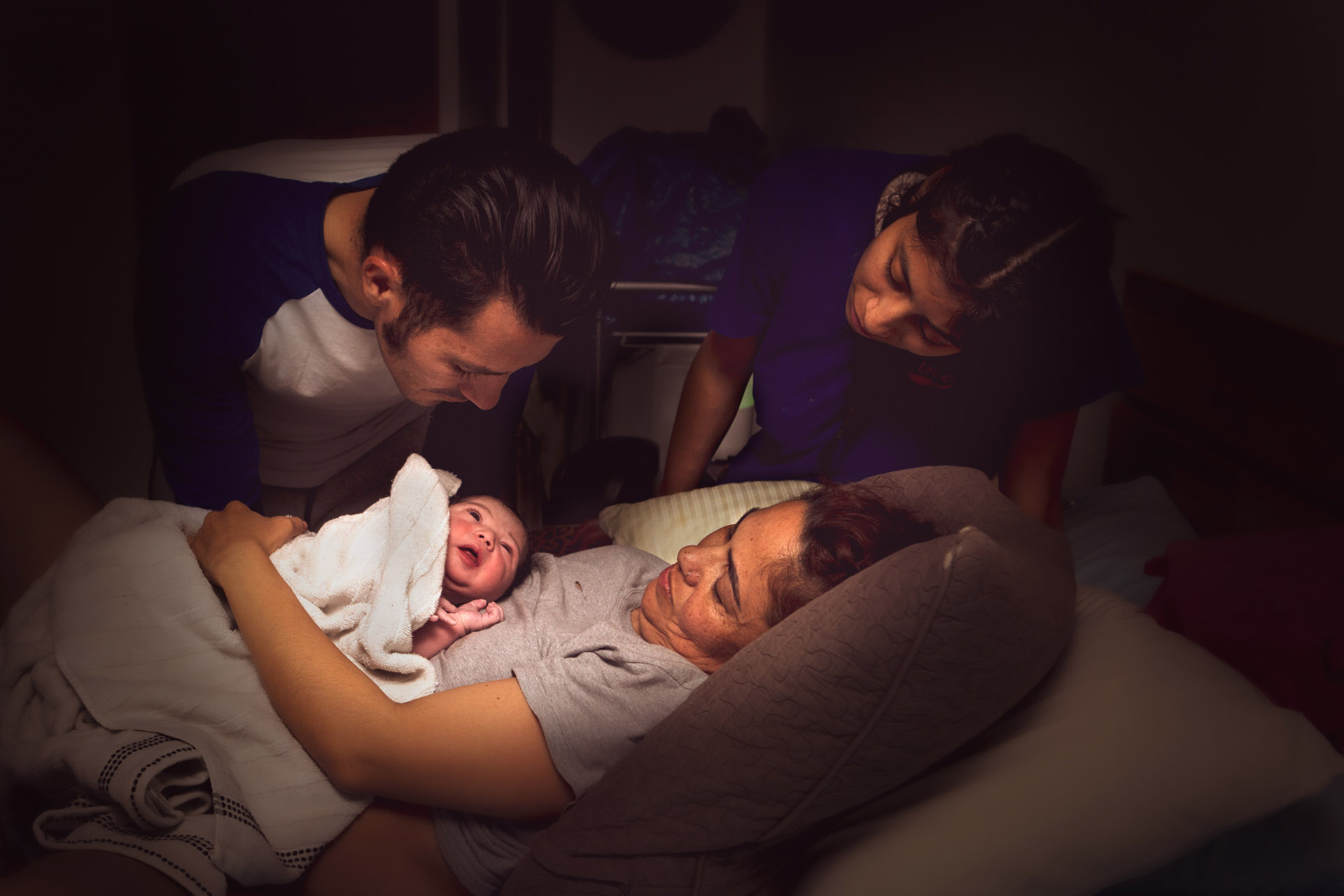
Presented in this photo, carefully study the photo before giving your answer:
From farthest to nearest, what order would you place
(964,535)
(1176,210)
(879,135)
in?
(879,135) < (1176,210) < (964,535)

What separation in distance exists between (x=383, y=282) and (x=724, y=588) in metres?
0.41

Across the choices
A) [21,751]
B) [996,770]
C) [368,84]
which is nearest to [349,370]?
[368,84]

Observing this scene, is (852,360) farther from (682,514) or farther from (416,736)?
(416,736)

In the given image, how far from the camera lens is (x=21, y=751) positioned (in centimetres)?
57

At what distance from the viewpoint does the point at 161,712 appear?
0.61 m

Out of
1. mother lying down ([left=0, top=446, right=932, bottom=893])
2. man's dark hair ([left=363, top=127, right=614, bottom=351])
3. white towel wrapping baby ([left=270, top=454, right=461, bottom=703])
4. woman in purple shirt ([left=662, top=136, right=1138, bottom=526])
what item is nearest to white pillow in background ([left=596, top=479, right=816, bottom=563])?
woman in purple shirt ([left=662, top=136, right=1138, bottom=526])

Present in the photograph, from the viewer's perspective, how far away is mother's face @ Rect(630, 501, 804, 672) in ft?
2.06

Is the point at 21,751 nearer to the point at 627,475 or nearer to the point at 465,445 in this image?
the point at 465,445

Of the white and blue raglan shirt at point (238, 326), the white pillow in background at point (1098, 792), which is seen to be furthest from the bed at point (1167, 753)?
the white and blue raglan shirt at point (238, 326)

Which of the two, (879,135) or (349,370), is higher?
(879,135)

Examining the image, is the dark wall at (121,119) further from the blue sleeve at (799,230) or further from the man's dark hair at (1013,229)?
the man's dark hair at (1013,229)

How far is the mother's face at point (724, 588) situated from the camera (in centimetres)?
63

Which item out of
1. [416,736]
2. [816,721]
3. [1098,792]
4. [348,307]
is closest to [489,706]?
[416,736]

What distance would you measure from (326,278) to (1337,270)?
865 mm
